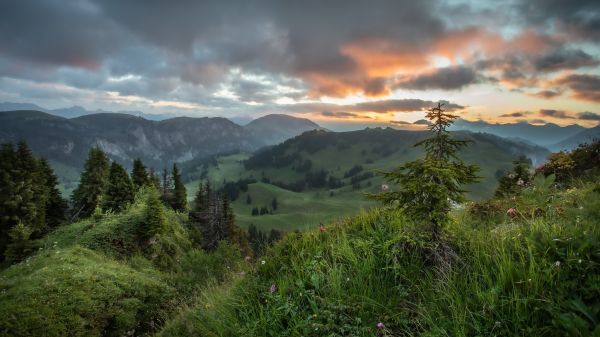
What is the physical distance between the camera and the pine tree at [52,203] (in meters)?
44.2

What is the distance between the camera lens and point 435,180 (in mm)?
5074

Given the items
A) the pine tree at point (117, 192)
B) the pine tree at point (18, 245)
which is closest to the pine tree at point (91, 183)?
the pine tree at point (117, 192)

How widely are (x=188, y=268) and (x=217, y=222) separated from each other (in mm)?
14066

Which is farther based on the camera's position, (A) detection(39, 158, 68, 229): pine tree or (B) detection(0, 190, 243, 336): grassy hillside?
(A) detection(39, 158, 68, 229): pine tree

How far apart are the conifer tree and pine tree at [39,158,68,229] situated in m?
53.0

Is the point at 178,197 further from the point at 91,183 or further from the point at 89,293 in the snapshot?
the point at 89,293

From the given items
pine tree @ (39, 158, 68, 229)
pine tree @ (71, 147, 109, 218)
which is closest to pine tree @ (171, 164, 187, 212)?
pine tree @ (71, 147, 109, 218)

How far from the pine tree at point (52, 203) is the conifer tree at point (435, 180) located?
53.0 meters

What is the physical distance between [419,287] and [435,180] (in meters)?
1.73

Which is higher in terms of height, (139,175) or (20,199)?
(139,175)

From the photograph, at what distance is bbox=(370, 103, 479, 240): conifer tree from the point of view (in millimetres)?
4730

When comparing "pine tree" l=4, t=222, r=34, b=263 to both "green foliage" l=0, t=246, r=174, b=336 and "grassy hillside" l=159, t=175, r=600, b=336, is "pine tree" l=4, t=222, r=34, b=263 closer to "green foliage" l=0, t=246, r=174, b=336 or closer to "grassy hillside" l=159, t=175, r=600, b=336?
"green foliage" l=0, t=246, r=174, b=336

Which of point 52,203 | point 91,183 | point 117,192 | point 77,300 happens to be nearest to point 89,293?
point 77,300

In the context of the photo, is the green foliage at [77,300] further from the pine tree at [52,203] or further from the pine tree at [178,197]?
the pine tree at [178,197]
